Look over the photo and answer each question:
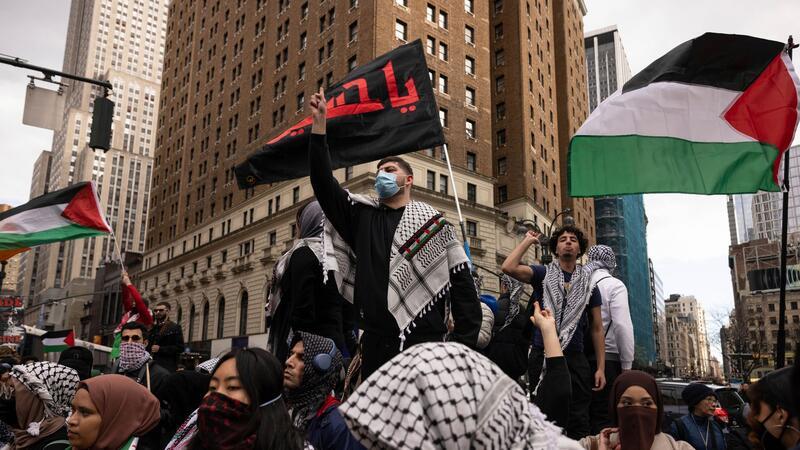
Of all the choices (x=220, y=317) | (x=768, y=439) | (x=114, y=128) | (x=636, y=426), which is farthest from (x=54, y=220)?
(x=114, y=128)

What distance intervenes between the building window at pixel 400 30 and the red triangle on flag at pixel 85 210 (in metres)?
30.9

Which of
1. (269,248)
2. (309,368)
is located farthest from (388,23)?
(309,368)

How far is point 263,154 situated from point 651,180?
402 cm

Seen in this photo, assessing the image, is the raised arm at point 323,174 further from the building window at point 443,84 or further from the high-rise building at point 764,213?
the high-rise building at point 764,213

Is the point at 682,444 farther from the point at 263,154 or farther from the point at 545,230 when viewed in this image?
the point at 545,230

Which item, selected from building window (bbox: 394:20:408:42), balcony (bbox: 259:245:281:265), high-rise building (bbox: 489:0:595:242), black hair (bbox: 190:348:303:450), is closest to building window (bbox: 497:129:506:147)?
high-rise building (bbox: 489:0:595:242)

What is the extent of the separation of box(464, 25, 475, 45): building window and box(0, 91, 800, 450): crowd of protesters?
1614 inches

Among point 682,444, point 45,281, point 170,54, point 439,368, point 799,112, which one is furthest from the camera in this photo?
point 45,281

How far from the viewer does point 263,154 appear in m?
6.00

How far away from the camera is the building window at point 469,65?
1733 inches

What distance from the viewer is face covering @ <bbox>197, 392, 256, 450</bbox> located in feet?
9.10

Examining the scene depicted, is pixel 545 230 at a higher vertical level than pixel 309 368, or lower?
higher

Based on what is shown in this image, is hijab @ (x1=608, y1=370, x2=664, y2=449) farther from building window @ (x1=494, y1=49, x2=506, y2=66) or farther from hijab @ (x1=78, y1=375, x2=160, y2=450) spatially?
building window @ (x1=494, y1=49, x2=506, y2=66)

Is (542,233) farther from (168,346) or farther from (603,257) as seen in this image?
(168,346)
